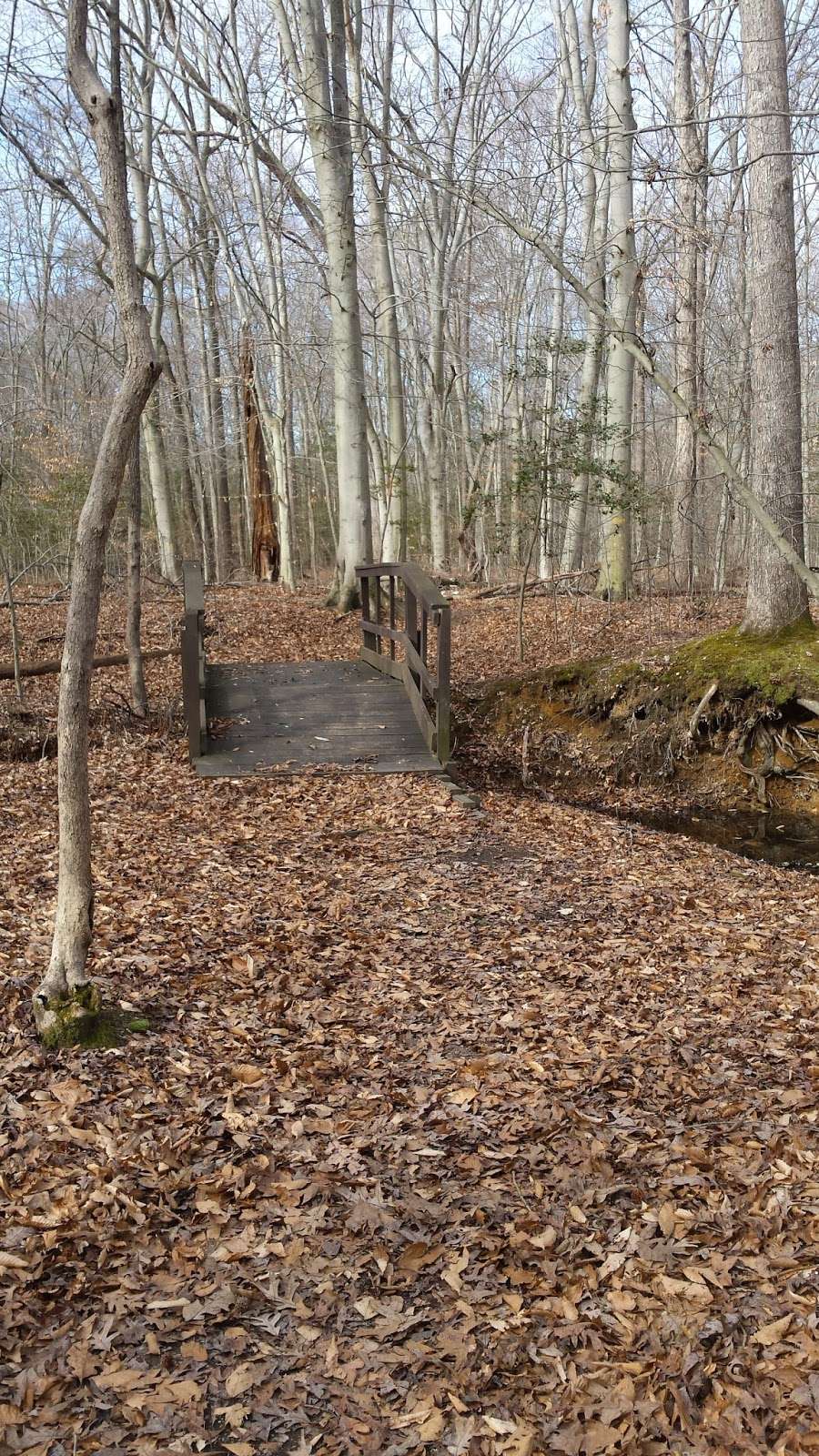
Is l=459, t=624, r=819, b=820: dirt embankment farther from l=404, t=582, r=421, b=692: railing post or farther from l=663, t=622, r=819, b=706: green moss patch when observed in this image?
l=404, t=582, r=421, b=692: railing post

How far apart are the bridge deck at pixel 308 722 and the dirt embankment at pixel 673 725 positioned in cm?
115

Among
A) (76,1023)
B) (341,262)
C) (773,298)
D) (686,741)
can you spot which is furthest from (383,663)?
(76,1023)

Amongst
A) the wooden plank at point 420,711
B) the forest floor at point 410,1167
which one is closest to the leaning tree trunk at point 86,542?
the forest floor at point 410,1167

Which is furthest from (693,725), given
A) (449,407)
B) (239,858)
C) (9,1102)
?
(449,407)

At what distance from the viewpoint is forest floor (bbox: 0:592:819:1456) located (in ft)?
8.19

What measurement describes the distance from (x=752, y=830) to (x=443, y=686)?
3.03m

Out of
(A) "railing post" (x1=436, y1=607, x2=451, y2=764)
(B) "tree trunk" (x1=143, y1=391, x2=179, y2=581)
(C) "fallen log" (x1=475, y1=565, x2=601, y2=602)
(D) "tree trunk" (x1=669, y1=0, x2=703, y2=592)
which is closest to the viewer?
(A) "railing post" (x1=436, y1=607, x2=451, y2=764)

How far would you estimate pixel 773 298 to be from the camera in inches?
347

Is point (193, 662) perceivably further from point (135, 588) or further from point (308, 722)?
point (308, 722)

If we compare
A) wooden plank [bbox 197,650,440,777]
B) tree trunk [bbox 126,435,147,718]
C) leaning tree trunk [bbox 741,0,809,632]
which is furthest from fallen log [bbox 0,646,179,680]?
leaning tree trunk [bbox 741,0,809,632]

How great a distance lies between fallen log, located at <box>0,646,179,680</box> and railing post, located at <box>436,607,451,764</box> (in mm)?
3377

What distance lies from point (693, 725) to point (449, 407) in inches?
677

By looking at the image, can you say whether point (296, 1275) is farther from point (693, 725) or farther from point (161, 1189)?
point (693, 725)

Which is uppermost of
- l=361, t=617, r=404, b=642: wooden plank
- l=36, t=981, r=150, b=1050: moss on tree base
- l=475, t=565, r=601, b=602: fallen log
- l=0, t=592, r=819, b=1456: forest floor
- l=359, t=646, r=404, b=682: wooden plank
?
l=475, t=565, r=601, b=602: fallen log
